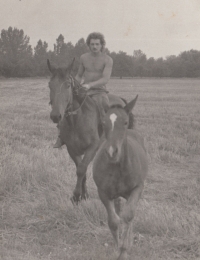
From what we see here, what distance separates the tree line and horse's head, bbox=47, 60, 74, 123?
18.6m

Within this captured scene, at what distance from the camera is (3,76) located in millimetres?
45656

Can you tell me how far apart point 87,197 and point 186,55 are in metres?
50.9

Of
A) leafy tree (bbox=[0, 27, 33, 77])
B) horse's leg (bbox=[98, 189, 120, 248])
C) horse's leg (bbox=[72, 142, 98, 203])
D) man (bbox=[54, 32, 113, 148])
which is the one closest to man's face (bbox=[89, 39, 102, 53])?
man (bbox=[54, 32, 113, 148])

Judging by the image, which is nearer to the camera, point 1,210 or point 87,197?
point 1,210

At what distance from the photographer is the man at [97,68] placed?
6949 mm

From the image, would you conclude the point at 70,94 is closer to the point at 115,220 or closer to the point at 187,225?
the point at 115,220

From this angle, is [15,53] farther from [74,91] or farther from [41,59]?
[74,91]

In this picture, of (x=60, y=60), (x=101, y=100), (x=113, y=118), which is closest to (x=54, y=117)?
(x=113, y=118)

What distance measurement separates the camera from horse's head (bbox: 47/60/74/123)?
18.1 ft

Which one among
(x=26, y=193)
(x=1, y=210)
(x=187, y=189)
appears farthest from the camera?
(x=187, y=189)

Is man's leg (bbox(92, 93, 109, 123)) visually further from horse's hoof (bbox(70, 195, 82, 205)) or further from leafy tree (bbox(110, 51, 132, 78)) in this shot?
leafy tree (bbox(110, 51, 132, 78))

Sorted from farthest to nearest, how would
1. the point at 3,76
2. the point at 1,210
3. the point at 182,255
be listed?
the point at 3,76 → the point at 1,210 → the point at 182,255

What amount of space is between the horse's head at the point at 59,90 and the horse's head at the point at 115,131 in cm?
144

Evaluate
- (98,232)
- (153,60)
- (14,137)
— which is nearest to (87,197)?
(98,232)
